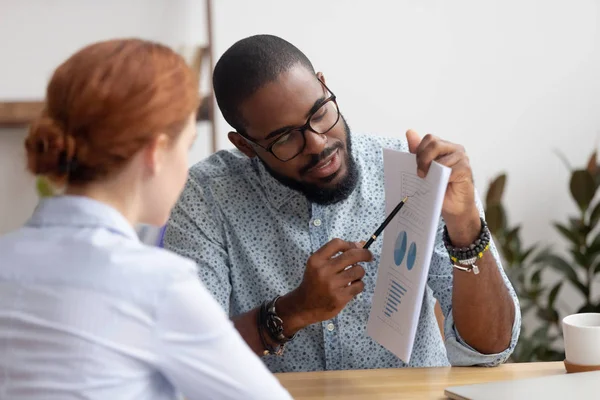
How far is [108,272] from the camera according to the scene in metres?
0.85

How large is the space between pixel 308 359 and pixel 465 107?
1650 mm

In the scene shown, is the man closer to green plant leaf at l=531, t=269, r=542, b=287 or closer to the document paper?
the document paper

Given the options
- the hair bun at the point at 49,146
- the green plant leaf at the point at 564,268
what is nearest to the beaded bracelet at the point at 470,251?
the hair bun at the point at 49,146

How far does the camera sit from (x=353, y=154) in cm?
174

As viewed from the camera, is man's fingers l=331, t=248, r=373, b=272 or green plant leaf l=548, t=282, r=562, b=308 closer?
man's fingers l=331, t=248, r=373, b=272

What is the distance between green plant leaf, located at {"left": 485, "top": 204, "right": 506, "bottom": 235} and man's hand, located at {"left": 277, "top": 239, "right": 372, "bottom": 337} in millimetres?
1427

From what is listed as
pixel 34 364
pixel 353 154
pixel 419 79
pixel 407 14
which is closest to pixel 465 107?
pixel 419 79

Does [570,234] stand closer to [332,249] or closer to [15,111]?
[332,249]

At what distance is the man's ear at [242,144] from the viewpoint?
5.51 ft

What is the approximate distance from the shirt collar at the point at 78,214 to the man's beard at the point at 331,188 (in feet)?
2.30

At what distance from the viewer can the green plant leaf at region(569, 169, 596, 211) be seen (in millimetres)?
2787

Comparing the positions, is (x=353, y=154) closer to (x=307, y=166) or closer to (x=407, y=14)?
(x=307, y=166)

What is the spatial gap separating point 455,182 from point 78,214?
0.72 m

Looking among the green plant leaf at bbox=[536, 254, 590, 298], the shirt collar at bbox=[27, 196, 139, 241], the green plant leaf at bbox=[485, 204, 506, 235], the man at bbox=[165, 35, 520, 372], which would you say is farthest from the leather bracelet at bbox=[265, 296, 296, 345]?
the green plant leaf at bbox=[536, 254, 590, 298]
